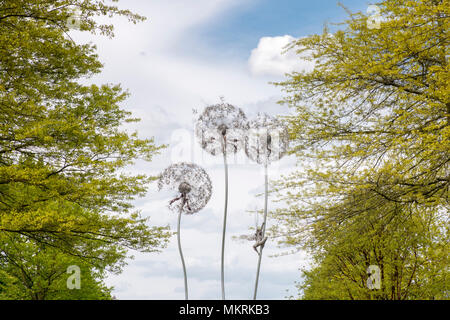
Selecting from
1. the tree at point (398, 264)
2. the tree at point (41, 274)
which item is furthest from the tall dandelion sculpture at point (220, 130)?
the tree at point (41, 274)

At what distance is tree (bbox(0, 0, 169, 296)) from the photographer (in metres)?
9.71

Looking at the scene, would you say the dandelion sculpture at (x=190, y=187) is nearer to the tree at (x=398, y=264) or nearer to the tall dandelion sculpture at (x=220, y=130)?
the tall dandelion sculpture at (x=220, y=130)

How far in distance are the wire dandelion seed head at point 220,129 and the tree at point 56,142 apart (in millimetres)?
1830

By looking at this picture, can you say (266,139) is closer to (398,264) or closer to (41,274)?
(398,264)

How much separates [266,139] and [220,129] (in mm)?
1271

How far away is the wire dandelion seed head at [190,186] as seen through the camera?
1168cm

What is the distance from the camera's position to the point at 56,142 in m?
10.8

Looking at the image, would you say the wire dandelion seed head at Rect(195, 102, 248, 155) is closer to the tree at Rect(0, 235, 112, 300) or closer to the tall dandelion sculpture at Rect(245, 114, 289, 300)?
the tall dandelion sculpture at Rect(245, 114, 289, 300)

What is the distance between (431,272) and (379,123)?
221 inches

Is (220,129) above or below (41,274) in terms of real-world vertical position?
above

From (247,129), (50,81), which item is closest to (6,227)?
(50,81)

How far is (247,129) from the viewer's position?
11.4 m

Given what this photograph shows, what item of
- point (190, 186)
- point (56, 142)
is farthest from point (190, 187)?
point (56, 142)
